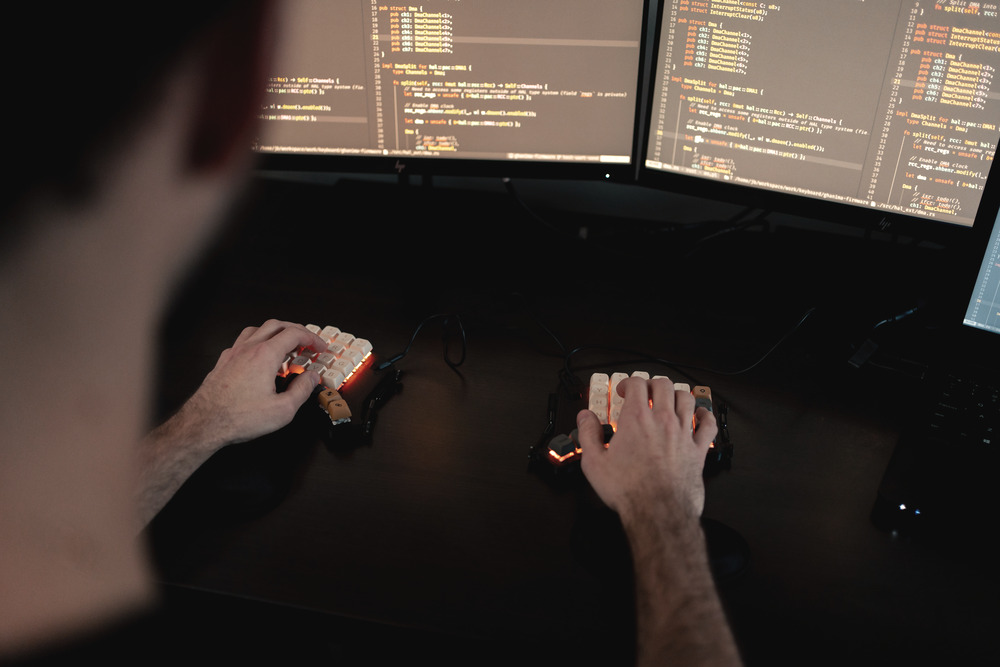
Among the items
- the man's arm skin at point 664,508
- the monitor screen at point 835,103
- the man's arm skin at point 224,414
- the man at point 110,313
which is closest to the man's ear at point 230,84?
the man at point 110,313

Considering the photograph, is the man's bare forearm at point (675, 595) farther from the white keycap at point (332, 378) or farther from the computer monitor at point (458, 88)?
the computer monitor at point (458, 88)

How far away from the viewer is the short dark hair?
39 centimetres

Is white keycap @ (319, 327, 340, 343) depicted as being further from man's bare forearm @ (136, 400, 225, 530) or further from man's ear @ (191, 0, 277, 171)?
man's ear @ (191, 0, 277, 171)

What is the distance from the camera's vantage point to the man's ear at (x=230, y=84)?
47 centimetres

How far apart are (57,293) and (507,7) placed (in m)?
0.71

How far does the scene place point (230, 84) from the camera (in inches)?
20.3

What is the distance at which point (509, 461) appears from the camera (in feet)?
2.62

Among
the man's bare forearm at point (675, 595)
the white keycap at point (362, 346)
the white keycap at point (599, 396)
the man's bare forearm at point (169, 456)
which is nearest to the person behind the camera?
the man's bare forearm at point (675, 595)

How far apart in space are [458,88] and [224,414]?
546mm

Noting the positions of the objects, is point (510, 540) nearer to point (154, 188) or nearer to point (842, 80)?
point (154, 188)

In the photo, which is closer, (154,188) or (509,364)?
(154,188)

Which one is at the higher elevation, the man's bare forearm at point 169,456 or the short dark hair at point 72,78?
the short dark hair at point 72,78

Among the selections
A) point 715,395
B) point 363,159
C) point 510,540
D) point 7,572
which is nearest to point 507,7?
point 363,159

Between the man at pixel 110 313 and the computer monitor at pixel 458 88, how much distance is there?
1.56 ft
